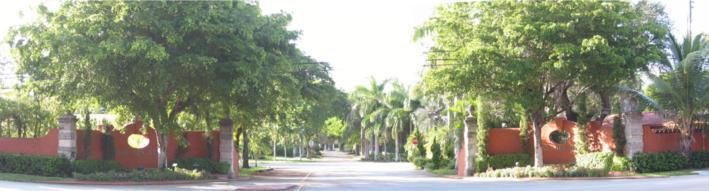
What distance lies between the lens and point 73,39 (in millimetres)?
19438

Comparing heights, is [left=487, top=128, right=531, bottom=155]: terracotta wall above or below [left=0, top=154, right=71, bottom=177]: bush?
above

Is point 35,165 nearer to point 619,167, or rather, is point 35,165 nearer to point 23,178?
point 23,178

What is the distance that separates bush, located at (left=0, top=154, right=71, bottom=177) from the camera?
80.4ft

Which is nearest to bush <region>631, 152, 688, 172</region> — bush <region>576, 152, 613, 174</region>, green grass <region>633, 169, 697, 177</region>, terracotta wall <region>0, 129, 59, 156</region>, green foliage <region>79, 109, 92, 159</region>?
green grass <region>633, 169, 697, 177</region>

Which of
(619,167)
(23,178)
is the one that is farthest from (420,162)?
(23,178)

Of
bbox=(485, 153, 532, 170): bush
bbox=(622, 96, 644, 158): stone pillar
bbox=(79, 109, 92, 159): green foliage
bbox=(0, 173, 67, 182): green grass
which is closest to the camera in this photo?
bbox=(0, 173, 67, 182): green grass

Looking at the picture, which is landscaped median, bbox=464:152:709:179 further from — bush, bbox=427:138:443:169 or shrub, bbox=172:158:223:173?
shrub, bbox=172:158:223:173

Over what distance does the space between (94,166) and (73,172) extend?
1.59m

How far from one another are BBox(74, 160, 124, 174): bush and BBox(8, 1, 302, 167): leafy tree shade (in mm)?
4118

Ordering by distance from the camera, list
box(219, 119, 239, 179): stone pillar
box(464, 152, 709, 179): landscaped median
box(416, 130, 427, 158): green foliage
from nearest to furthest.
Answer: box(464, 152, 709, 179): landscaped median → box(219, 119, 239, 179): stone pillar → box(416, 130, 427, 158): green foliage

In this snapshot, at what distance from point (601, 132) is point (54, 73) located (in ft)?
71.5

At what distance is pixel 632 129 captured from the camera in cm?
2633

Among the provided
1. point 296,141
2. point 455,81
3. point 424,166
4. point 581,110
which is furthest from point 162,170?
point 296,141

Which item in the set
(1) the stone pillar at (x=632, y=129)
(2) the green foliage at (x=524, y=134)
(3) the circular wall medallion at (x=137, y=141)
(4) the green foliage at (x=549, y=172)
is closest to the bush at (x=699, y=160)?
(1) the stone pillar at (x=632, y=129)
